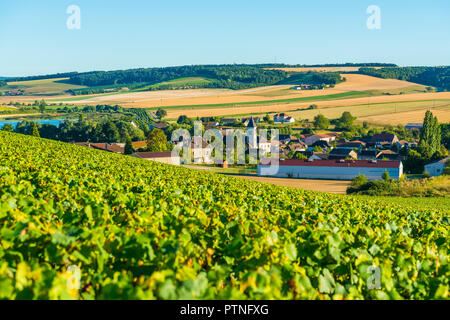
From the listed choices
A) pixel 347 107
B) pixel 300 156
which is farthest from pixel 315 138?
pixel 347 107

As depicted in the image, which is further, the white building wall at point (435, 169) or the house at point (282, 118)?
the house at point (282, 118)

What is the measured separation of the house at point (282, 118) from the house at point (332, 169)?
5440cm

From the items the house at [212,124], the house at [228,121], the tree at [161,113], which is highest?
the tree at [161,113]

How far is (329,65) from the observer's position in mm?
195875

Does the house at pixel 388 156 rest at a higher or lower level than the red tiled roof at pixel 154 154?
lower

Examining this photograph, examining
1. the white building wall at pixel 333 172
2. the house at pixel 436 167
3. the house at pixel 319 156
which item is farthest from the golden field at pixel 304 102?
the white building wall at pixel 333 172

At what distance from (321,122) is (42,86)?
4494 inches

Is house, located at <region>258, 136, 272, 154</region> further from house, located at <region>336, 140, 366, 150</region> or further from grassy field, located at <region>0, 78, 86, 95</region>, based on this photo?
grassy field, located at <region>0, 78, 86, 95</region>

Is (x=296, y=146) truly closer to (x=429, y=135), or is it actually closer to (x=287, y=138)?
(x=287, y=138)

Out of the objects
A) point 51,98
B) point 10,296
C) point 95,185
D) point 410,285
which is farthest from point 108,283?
point 51,98

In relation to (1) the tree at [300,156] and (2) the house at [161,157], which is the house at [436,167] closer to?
(1) the tree at [300,156]

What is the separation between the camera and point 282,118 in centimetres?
11775

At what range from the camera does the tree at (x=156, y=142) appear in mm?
68875

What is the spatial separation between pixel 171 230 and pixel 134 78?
→ 196 m
